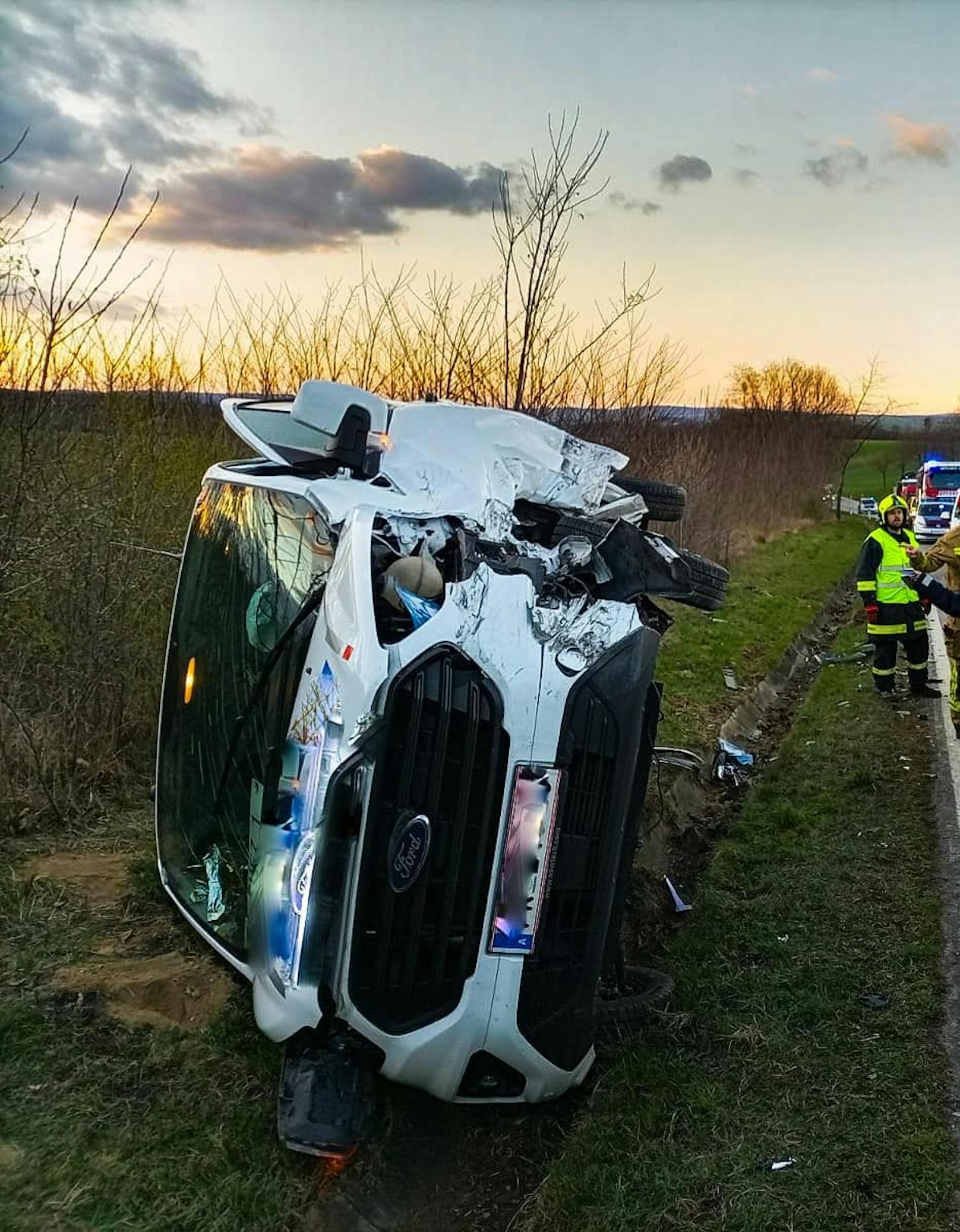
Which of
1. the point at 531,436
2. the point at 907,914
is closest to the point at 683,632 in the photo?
the point at 907,914

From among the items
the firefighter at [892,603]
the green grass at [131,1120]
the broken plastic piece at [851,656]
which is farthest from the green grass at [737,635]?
the green grass at [131,1120]

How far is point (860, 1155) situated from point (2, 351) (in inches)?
186

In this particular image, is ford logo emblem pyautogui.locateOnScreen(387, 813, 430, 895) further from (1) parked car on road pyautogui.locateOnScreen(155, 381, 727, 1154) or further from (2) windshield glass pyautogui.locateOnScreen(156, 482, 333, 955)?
(2) windshield glass pyautogui.locateOnScreen(156, 482, 333, 955)

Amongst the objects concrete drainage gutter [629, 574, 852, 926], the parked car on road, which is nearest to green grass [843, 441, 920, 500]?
concrete drainage gutter [629, 574, 852, 926]

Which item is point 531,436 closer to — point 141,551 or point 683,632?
point 141,551

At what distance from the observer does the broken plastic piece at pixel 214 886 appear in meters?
3.24

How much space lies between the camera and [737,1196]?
2443 millimetres

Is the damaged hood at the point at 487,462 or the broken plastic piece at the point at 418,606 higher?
the damaged hood at the point at 487,462

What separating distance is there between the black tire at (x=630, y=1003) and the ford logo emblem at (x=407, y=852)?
3.30 feet

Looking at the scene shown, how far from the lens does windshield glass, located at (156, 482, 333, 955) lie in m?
2.92

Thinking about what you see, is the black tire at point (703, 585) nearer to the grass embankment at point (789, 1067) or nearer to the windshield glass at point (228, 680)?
the windshield glass at point (228, 680)

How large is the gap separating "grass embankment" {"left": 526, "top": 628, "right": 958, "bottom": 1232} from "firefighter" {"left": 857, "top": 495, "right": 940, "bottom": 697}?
3.17m

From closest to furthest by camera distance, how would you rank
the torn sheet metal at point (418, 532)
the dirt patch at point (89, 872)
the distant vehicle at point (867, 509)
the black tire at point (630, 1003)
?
the torn sheet metal at point (418, 532) < the black tire at point (630, 1003) < the dirt patch at point (89, 872) < the distant vehicle at point (867, 509)

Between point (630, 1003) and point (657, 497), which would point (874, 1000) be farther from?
point (657, 497)
